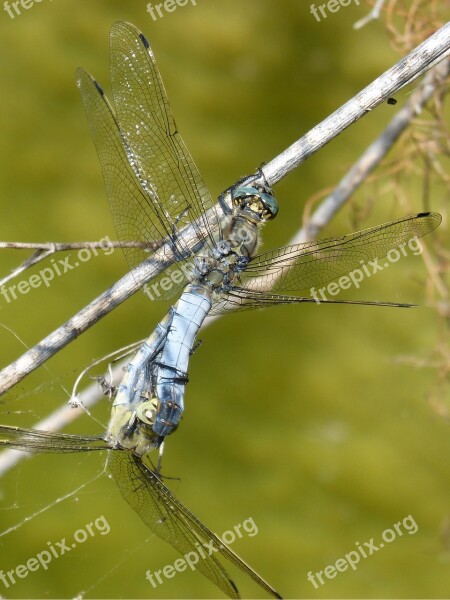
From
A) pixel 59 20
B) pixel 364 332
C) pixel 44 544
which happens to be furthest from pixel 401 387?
pixel 59 20

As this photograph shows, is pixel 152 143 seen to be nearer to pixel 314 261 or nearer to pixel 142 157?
pixel 142 157

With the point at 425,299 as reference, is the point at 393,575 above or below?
below

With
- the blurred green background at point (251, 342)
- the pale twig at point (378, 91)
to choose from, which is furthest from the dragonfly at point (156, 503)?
the blurred green background at point (251, 342)

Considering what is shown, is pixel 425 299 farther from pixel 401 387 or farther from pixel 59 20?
pixel 59 20

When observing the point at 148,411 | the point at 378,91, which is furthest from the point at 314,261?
the point at 148,411

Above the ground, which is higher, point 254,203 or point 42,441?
point 254,203

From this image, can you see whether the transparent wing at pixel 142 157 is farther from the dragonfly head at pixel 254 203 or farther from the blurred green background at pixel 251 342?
the blurred green background at pixel 251 342

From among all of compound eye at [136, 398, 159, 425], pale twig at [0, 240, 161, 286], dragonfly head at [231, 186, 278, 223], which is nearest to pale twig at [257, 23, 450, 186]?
dragonfly head at [231, 186, 278, 223]
